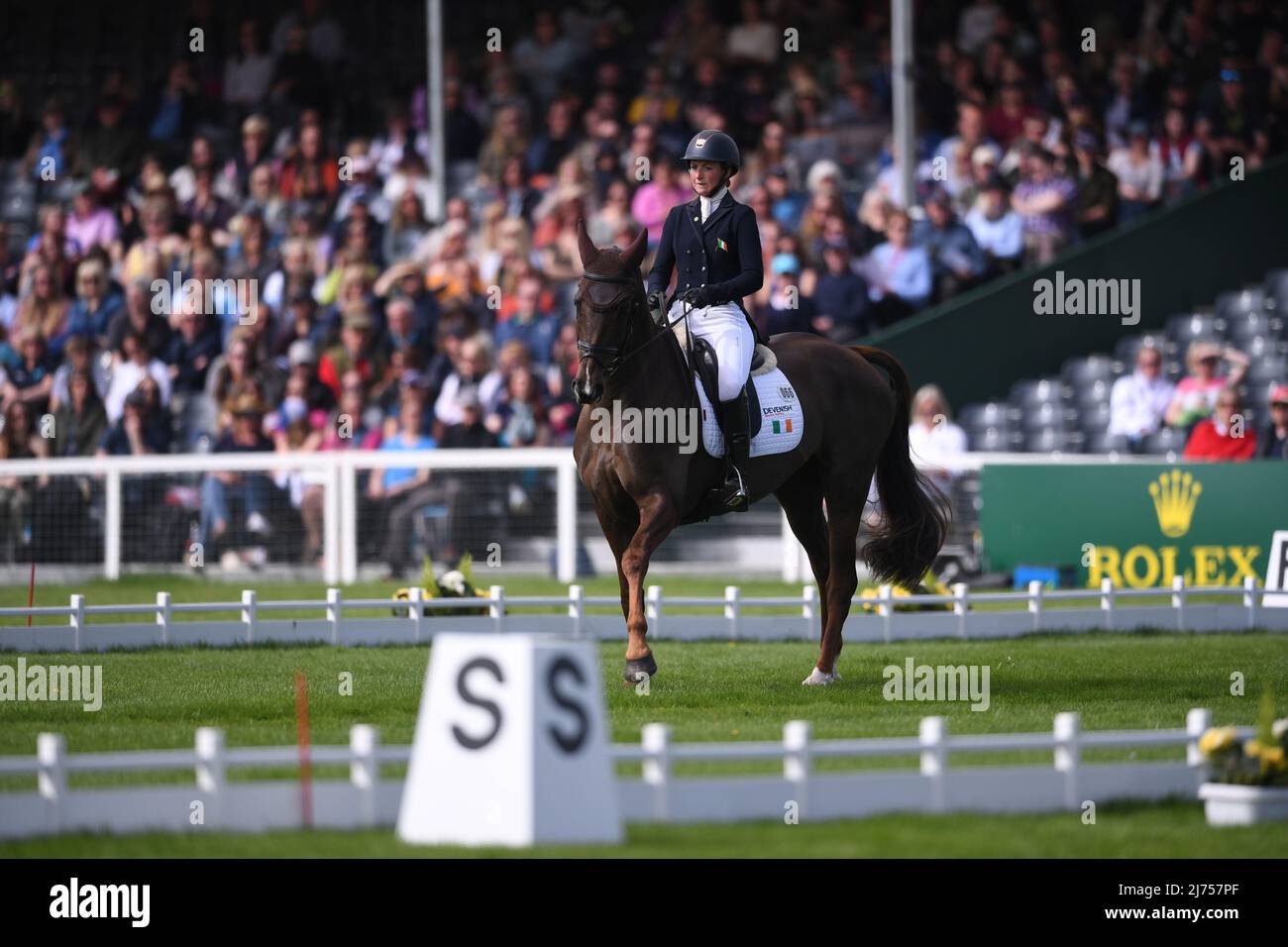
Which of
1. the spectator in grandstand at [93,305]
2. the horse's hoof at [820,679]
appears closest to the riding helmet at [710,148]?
the horse's hoof at [820,679]

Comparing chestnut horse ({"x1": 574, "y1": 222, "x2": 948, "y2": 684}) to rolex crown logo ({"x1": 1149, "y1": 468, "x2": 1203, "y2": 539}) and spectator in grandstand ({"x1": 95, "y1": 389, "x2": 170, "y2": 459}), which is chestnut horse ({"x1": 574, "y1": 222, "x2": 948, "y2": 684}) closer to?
rolex crown logo ({"x1": 1149, "y1": 468, "x2": 1203, "y2": 539})

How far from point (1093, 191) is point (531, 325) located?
6.19 metres

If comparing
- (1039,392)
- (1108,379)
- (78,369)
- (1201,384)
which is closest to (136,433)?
(78,369)

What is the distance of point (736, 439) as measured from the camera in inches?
451

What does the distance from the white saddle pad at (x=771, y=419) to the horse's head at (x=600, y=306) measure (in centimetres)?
89

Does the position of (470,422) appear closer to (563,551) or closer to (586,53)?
(563,551)

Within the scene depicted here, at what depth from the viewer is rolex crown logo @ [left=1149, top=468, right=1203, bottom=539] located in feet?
56.0

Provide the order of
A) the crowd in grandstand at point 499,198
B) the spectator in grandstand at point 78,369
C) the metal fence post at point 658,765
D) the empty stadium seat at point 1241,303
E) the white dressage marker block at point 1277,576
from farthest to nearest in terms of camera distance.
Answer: the spectator in grandstand at point 78,369
the crowd in grandstand at point 499,198
the empty stadium seat at point 1241,303
the white dressage marker block at point 1277,576
the metal fence post at point 658,765

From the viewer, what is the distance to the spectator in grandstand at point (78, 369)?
22.0 meters

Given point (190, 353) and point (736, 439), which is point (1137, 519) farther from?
point (190, 353)

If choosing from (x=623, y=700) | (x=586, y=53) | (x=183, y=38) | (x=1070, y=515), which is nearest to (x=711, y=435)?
(x=623, y=700)

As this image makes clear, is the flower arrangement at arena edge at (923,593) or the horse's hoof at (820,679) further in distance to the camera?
the flower arrangement at arena edge at (923,593)

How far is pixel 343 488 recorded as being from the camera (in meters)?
19.5

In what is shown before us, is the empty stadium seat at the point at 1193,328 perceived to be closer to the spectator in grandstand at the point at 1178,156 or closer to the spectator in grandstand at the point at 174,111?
the spectator in grandstand at the point at 1178,156
